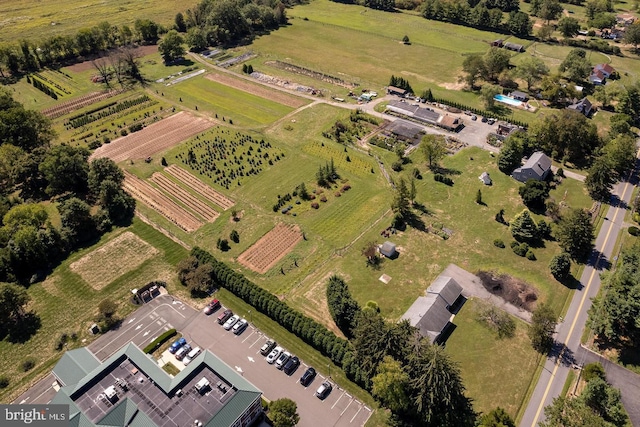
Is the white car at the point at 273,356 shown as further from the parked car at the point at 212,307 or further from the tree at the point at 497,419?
the tree at the point at 497,419

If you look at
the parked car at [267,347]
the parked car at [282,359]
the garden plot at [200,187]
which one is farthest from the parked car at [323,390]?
the garden plot at [200,187]

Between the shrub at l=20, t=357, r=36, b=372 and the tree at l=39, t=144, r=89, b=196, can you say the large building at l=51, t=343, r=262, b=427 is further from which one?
the tree at l=39, t=144, r=89, b=196

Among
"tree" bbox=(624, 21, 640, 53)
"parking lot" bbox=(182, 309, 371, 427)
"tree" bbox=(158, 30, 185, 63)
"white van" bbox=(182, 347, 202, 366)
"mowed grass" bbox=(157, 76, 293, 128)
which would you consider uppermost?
"tree" bbox=(624, 21, 640, 53)

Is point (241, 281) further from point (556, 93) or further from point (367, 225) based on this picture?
point (556, 93)

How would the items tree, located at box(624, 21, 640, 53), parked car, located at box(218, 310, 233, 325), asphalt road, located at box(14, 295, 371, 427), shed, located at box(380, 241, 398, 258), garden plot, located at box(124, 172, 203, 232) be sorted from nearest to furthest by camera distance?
asphalt road, located at box(14, 295, 371, 427), parked car, located at box(218, 310, 233, 325), shed, located at box(380, 241, 398, 258), garden plot, located at box(124, 172, 203, 232), tree, located at box(624, 21, 640, 53)

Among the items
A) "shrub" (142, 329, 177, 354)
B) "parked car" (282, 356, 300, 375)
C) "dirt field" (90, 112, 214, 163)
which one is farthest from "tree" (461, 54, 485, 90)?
"shrub" (142, 329, 177, 354)

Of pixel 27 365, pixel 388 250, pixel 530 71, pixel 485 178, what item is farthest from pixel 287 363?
pixel 530 71

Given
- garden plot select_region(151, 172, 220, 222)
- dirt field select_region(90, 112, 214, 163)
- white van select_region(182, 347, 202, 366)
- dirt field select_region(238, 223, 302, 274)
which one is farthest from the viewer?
dirt field select_region(90, 112, 214, 163)
